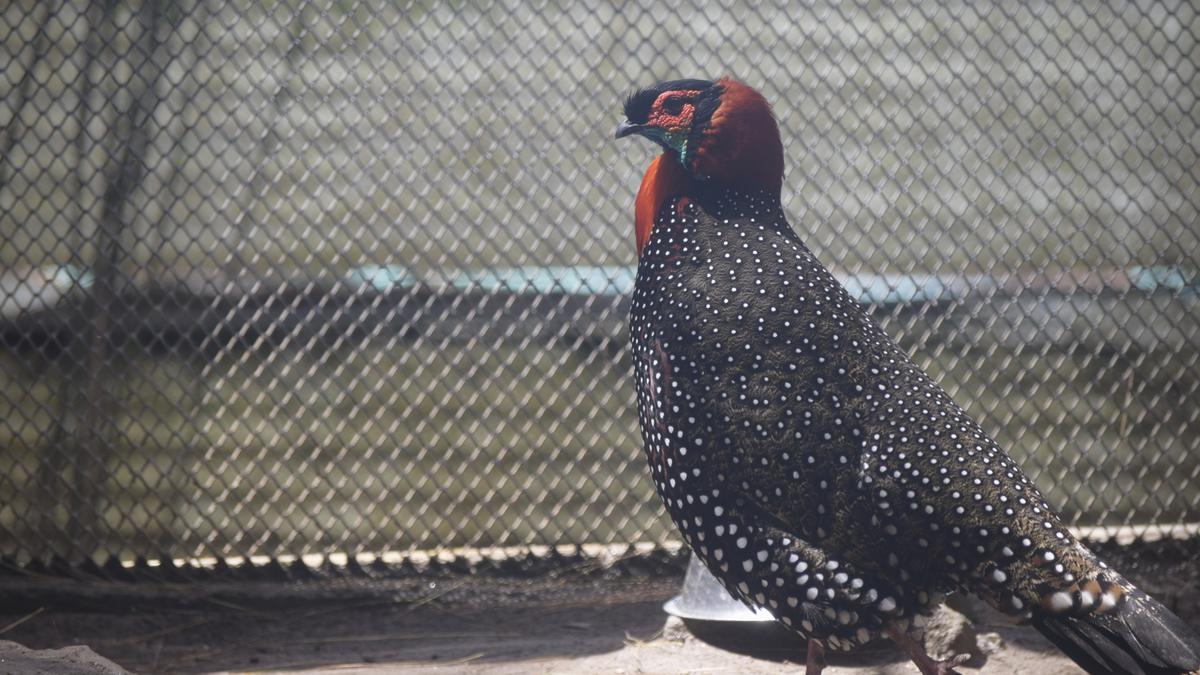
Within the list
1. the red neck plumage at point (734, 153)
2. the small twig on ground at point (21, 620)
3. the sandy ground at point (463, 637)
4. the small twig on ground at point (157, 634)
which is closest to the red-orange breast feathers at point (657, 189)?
the red neck plumage at point (734, 153)

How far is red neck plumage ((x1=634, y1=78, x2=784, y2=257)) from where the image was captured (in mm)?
2291

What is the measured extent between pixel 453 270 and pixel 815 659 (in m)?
2.48

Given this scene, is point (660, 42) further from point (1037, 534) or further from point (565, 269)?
point (1037, 534)

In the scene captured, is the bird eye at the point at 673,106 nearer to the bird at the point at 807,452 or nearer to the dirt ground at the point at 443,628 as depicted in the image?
the bird at the point at 807,452

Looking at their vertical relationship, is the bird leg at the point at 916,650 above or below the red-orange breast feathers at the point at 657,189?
below

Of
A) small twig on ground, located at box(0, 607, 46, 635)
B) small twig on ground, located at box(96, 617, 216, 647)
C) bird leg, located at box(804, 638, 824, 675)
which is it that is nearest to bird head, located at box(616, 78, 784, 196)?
bird leg, located at box(804, 638, 824, 675)

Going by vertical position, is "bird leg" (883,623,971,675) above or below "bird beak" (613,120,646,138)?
below

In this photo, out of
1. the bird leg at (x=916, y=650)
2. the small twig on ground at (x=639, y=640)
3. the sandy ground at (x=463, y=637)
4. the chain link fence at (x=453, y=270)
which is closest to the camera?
the bird leg at (x=916, y=650)

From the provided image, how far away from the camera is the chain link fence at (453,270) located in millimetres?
3223

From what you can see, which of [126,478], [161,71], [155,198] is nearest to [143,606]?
[126,478]

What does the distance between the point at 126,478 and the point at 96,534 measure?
64cm

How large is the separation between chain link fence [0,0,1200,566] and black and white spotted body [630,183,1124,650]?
3.64 feet

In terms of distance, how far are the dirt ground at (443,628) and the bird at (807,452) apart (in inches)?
26.6

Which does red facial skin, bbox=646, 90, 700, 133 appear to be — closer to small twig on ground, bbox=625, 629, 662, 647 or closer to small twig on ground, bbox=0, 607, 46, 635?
small twig on ground, bbox=625, 629, 662, 647
